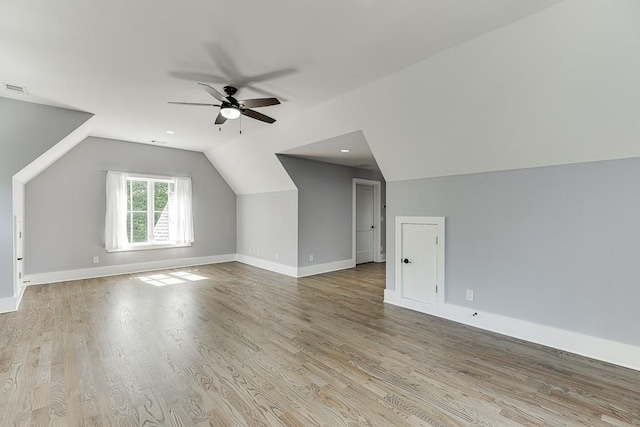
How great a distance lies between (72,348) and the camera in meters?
2.77

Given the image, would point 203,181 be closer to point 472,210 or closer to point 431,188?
point 431,188

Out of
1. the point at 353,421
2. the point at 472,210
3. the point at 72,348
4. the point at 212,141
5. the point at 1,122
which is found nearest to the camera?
the point at 353,421

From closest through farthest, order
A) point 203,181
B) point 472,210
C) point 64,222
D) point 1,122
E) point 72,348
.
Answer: point 72,348
point 472,210
point 1,122
point 64,222
point 203,181

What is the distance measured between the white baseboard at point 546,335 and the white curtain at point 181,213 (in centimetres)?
531

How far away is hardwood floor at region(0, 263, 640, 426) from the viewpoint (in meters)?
1.87

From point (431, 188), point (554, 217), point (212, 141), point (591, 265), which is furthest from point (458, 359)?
point (212, 141)

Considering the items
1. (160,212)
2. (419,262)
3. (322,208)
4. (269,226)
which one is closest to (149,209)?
(160,212)

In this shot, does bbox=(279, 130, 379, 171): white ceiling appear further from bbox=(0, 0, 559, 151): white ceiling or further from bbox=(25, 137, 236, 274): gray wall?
bbox=(25, 137, 236, 274): gray wall

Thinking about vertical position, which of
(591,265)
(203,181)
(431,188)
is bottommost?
(591,265)

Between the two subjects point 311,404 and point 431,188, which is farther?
point 431,188

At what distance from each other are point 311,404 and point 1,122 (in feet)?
→ 15.8

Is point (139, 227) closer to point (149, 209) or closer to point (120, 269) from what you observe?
point (149, 209)

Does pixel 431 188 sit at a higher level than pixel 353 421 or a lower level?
higher

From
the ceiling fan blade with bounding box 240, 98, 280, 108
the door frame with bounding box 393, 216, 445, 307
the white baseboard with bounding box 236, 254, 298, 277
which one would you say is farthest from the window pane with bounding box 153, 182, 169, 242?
the door frame with bounding box 393, 216, 445, 307
